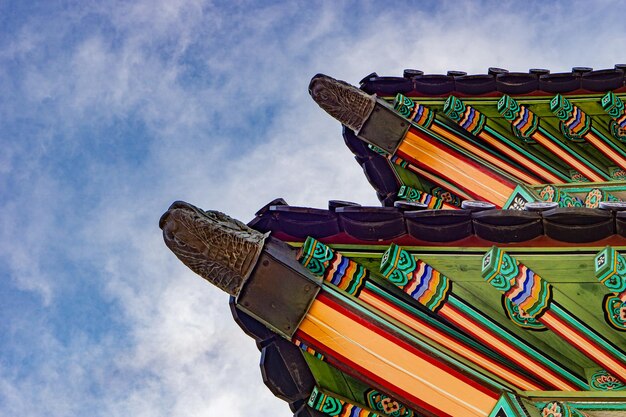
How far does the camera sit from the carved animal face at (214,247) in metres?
6.80

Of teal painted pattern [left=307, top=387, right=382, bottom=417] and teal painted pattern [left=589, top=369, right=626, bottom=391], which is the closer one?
teal painted pattern [left=589, top=369, right=626, bottom=391]

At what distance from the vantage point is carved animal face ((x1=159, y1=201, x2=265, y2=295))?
6.80 m

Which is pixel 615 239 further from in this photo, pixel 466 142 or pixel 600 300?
pixel 466 142

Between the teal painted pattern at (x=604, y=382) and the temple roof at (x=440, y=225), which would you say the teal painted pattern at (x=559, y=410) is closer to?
the teal painted pattern at (x=604, y=382)

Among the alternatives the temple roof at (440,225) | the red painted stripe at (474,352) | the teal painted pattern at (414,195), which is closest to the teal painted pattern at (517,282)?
the temple roof at (440,225)

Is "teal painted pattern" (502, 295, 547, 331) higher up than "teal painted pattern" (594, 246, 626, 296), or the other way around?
"teal painted pattern" (594, 246, 626, 296)

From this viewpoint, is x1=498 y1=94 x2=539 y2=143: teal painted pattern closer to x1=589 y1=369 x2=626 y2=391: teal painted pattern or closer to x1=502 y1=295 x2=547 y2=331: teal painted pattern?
x1=502 y1=295 x2=547 y2=331: teal painted pattern

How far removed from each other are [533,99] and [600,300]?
5151 mm

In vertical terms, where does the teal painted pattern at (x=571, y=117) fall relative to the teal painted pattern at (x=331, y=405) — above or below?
above

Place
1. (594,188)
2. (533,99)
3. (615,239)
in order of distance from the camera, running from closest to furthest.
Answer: (615,239), (594,188), (533,99)

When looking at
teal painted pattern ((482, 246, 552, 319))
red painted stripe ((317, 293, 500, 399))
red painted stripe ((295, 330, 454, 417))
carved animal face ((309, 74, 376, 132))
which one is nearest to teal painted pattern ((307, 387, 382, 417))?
red painted stripe ((295, 330, 454, 417))

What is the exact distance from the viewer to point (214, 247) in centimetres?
682

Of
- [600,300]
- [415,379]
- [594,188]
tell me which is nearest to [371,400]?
[415,379]

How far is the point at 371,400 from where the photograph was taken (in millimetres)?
7316
